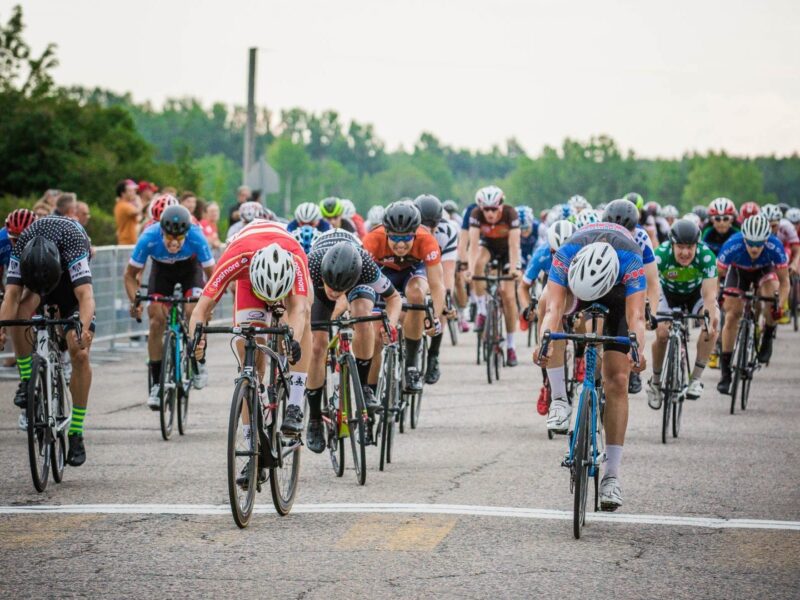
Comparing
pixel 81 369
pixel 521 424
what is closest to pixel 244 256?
pixel 81 369

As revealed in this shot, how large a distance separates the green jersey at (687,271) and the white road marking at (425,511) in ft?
16.0

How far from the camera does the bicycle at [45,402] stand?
948cm

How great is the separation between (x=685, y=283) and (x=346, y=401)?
466 centimetres

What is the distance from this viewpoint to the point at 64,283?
417 inches

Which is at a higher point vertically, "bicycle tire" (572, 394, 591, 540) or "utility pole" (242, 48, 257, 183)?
"utility pole" (242, 48, 257, 183)

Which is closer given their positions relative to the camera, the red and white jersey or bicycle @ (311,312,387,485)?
the red and white jersey

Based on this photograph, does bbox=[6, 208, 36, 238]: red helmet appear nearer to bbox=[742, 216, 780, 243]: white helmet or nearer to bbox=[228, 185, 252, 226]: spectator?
bbox=[742, 216, 780, 243]: white helmet

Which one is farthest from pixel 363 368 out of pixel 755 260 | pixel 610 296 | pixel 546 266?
pixel 755 260

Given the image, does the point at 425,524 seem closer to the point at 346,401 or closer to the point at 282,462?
the point at 282,462

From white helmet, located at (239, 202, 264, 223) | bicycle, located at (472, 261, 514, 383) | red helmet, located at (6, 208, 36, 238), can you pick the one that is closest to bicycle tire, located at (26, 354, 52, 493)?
red helmet, located at (6, 208, 36, 238)

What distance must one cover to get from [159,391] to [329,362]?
2.68 m

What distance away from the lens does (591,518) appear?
8.85m

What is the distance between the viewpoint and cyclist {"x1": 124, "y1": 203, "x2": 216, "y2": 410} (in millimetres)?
12727

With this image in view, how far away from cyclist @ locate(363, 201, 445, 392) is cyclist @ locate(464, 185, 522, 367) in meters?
4.63
